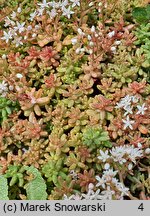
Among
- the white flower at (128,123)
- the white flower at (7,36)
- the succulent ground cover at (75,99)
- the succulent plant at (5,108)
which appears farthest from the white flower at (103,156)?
the white flower at (7,36)

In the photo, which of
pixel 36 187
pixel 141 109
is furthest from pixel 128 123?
pixel 36 187

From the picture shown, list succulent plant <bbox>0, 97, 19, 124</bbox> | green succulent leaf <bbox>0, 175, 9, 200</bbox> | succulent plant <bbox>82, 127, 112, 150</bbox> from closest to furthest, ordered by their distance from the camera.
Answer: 1. green succulent leaf <bbox>0, 175, 9, 200</bbox>
2. succulent plant <bbox>82, 127, 112, 150</bbox>
3. succulent plant <bbox>0, 97, 19, 124</bbox>

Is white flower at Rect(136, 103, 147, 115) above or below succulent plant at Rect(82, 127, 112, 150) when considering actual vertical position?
above

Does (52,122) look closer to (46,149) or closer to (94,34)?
(46,149)

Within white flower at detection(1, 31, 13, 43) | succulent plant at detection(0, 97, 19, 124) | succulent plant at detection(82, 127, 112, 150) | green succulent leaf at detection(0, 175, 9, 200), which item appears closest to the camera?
green succulent leaf at detection(0, 175, 9, 200)

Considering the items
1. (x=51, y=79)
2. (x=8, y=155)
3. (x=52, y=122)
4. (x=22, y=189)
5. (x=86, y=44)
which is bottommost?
(x=22, y=189)

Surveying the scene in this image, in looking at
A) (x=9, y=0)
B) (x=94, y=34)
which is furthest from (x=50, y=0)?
(x=94, y=34)

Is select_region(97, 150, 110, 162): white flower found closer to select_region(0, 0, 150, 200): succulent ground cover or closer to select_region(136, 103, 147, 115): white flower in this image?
select_region(0, 0, 150, 200): succulent ground cover

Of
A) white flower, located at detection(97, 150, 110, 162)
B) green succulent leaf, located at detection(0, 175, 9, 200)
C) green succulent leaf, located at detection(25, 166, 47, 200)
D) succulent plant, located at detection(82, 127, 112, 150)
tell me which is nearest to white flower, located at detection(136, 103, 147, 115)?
succulent plant, located at detection(82, 127, 112, 150)

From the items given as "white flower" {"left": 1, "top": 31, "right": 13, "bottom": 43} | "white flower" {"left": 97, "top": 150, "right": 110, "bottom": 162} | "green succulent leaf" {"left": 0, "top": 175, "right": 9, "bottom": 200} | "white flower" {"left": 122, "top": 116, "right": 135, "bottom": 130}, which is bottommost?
"green succulent leaf" {"left": 0, "top": 175, "right": 9, "bottom": 200}
